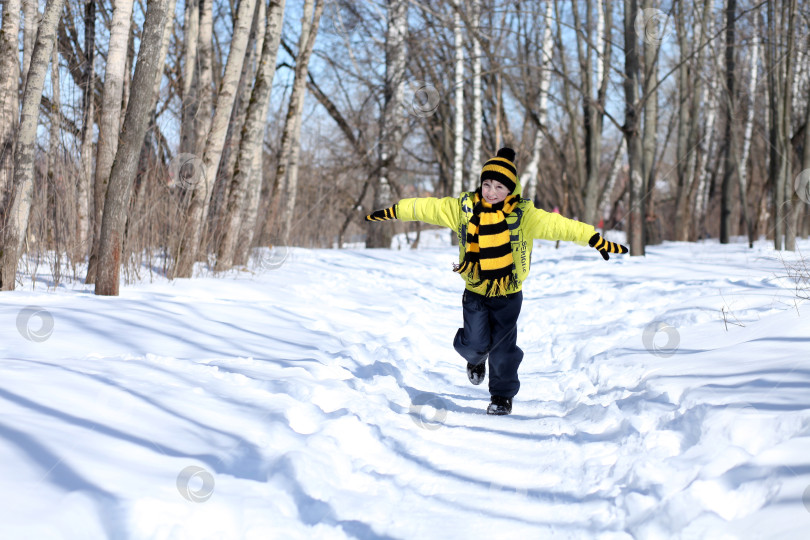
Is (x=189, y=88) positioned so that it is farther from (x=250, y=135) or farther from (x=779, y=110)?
(x=779, y=110)

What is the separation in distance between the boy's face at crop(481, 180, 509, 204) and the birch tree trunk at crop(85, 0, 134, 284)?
3.69 m

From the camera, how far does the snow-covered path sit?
2232mm

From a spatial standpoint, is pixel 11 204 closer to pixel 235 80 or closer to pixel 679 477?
pixel 235 80

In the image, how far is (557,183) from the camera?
31.1 meters

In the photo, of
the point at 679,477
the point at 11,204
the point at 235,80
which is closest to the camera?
the point at 679,477

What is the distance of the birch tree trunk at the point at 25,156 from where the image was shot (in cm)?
538

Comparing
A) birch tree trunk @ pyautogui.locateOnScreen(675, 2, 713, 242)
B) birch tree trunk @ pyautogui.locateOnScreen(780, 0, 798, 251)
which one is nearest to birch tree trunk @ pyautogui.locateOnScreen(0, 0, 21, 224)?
birch tree trunk @ pyautogui.locateOnScreen(780, 0, 798, 251)

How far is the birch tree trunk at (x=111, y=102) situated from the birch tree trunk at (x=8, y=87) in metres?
0.72

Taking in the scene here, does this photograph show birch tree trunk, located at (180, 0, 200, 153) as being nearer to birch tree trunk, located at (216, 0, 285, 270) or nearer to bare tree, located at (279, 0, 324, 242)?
birch tree trunk, located at (216, 0, 285, 270)

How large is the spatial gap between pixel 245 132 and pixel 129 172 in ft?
10.0

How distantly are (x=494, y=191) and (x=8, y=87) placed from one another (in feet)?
15.3

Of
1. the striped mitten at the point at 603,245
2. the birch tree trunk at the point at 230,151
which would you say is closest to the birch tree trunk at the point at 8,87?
the birch tree trunk at the point at 230,151

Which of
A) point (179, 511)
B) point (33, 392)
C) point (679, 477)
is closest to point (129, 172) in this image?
point (33, 392)

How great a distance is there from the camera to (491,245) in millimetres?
3834
